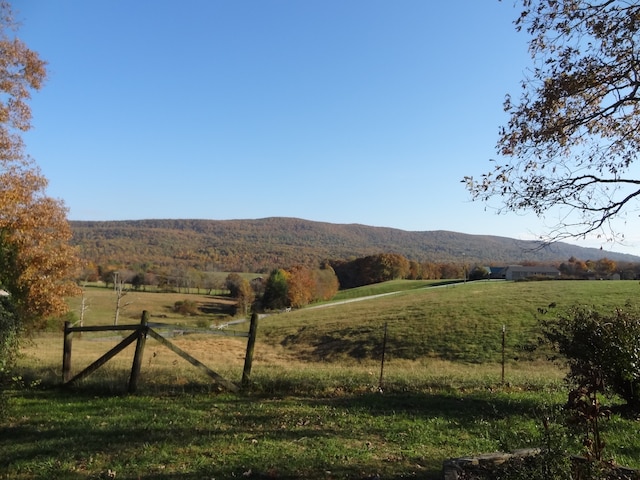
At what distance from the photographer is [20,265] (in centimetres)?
2205

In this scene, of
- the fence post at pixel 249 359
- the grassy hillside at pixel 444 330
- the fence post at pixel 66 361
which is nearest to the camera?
the fence post at pixel 249 359

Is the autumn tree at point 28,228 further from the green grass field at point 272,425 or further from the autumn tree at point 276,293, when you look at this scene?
the autumn tree at point 276,293

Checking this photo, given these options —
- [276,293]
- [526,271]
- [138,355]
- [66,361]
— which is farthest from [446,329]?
[526,271]

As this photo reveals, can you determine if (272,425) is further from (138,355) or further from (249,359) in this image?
(138,355)

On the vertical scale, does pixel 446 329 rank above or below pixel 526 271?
below

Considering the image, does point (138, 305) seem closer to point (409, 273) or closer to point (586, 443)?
point (409, 273)

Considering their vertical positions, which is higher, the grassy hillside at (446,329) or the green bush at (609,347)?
the green bush at (609,347)

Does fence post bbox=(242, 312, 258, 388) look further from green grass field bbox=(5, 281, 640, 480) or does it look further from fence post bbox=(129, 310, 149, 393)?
fence post bbox=(129, 310, 149, 393)

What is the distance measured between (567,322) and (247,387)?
21.8 feet

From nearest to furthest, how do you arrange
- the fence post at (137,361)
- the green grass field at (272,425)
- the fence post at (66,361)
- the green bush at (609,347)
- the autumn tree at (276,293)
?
the green grass field at (272,425) → the green bush at (609,347) → the fence post at (137,361) → the fence post at (66,361) → the autumn tree at (276,293)

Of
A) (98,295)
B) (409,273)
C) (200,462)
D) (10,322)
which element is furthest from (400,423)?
(409,273)

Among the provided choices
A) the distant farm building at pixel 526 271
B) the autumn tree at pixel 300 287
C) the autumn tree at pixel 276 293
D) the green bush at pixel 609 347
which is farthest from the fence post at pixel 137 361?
the distant farm building at pixel 526 271

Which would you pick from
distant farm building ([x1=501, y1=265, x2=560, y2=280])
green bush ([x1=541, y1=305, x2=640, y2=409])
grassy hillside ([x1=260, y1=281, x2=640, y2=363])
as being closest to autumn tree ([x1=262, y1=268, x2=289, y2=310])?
distant farm building ([x1=501, y1=265, x2=560, y2=280])

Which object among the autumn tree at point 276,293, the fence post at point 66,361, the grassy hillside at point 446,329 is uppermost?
the fence post at point 66,361
